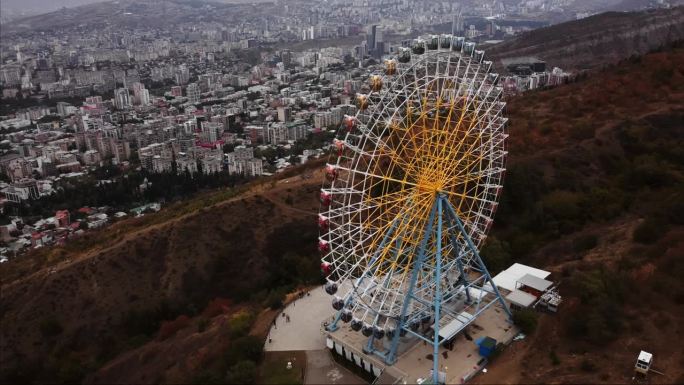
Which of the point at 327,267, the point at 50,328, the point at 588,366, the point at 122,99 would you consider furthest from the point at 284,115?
the point at 588,366

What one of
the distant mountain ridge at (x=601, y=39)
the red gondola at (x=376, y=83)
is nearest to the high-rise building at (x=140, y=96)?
the distant mountain ridge at (x=601, y=39)

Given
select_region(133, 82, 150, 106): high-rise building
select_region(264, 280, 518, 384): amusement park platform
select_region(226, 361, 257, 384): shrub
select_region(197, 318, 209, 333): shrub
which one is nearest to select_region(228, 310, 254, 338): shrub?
select_region(264, 280, 518, 384): amusement park platform

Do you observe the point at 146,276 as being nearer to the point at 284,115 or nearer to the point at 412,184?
the point at 412,184

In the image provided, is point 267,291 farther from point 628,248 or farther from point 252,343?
point 628,248

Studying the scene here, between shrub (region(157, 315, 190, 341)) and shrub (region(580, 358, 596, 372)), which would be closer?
shrub (region(580, 358, 596, 372))

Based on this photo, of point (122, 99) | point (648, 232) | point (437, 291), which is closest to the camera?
point (437, 291)

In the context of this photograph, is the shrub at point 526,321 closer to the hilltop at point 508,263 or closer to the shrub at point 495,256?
the hilltop at point 508,263

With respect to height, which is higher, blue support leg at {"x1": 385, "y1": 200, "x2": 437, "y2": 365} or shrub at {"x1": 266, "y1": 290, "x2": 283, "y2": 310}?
blue support leg at {"x1": 385, "y1": 200, "x2": 437, "y2": 365}

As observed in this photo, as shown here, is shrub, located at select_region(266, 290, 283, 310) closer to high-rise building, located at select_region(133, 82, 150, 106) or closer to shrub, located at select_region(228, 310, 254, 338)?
shrub, located at select_region(228, 310, 254, 338)
